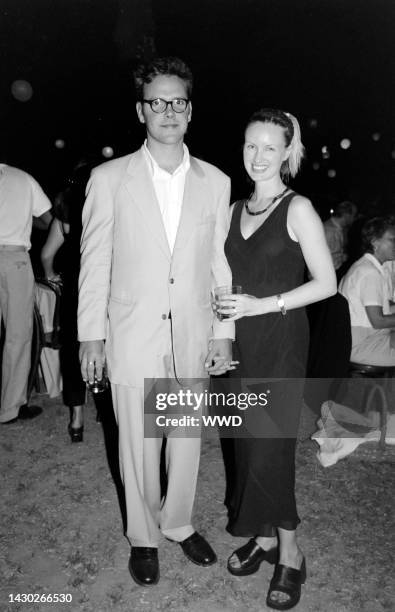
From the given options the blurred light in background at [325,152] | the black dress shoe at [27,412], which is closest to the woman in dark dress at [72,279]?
the black dress shoe at [27,412]

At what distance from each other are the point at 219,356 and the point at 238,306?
0.31 metres

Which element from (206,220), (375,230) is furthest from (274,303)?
(375,230)

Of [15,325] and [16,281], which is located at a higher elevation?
[16,281]

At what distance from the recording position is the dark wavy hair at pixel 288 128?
2102 mm

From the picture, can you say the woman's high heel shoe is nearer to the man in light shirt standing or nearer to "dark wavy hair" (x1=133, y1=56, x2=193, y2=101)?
the man in light shirt standing

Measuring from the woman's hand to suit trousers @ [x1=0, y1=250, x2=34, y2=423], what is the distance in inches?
92.9

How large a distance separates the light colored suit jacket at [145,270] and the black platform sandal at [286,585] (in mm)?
942

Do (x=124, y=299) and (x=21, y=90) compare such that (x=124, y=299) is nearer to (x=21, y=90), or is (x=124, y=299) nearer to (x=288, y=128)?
(x=288, y=128)

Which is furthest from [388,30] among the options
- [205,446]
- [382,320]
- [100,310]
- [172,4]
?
[100,310]

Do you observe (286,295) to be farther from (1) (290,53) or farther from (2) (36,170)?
(1) (290,53)

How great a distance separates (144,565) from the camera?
2320 mm

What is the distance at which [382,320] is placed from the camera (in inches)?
146

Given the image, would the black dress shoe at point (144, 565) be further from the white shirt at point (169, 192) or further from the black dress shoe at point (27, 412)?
the black dress shoe at point (27, 412)

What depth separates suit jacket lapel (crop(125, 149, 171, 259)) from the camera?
2037mm
